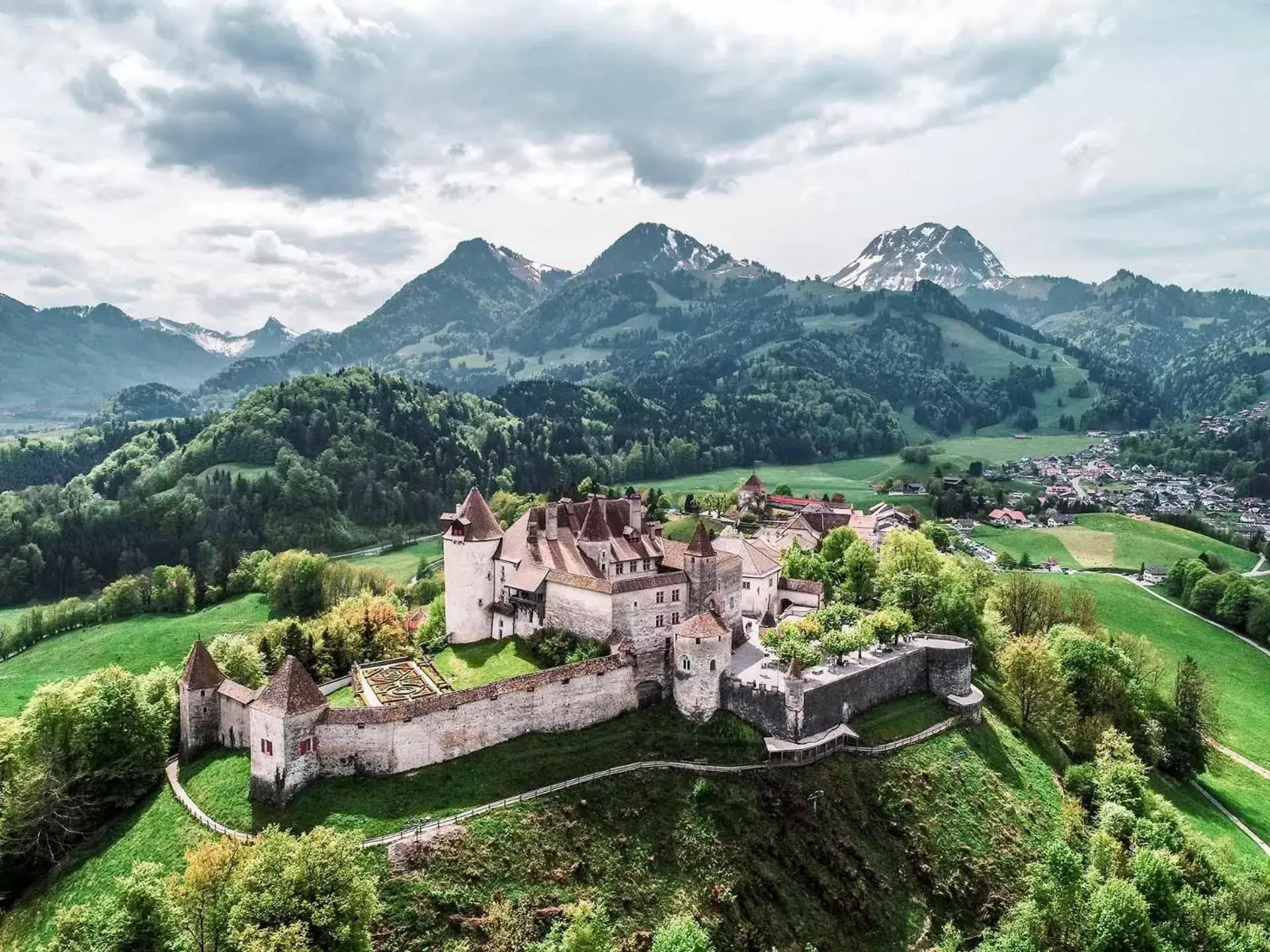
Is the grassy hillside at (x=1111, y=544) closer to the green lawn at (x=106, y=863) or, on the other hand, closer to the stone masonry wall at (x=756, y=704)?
the stone masonry wall at (x=756, y=704)

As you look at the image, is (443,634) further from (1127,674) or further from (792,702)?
(1127,674)

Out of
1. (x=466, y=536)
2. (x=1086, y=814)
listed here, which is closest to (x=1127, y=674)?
(x=1086, y=814)

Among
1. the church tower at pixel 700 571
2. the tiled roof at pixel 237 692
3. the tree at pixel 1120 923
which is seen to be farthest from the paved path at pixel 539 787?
the tree at pixel 1120 923

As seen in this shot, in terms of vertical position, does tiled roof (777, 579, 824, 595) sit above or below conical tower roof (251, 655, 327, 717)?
below

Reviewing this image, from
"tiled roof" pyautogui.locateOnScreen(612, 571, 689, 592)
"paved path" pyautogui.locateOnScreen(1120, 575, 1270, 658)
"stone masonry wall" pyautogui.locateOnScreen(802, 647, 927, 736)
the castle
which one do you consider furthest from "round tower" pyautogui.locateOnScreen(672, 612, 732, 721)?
"paved path" pyautogui.locateOnScreen(1120, 575, 1270, 658)

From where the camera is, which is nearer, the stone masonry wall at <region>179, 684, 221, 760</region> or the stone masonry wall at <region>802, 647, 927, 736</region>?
the stone masonry wall at <region>179, 684, 221, 760</region>

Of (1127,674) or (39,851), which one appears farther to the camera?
(1127,674)

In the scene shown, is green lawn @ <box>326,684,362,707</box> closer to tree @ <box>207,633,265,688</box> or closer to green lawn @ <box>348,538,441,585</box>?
tree @ <box>207,633,265,688</box>
